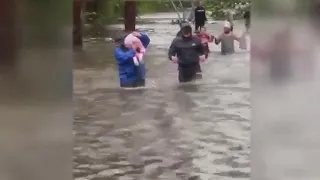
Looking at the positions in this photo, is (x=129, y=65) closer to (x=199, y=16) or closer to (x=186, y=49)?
(x=186, y=49)

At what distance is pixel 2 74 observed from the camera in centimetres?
82

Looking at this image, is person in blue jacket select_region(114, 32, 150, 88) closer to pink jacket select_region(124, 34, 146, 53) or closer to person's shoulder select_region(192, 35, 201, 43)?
pink jacket select_region(124, 34, 146, 53)

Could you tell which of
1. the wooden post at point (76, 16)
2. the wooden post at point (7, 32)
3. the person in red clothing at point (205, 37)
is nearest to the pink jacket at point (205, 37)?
the person in red clothing at point (205, 37)

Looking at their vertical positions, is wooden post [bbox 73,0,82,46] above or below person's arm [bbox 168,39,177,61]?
above

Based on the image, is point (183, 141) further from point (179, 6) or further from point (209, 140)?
point (179, 6)

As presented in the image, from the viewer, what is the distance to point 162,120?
208cm

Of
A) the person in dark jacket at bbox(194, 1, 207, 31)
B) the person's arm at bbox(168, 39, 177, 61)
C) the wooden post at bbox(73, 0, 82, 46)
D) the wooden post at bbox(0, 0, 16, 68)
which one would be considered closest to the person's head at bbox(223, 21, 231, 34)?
the person in dark jacket at bbox(194, 1, 207, 31)

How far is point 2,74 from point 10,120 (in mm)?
68

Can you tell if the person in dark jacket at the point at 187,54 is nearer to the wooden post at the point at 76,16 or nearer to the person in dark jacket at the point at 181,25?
the person in dark jacket at the point at 181,25

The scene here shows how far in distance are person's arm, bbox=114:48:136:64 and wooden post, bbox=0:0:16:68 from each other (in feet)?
5.68

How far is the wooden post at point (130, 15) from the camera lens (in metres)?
1.99

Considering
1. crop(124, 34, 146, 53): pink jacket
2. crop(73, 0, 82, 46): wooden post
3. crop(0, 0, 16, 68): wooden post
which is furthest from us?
crop(124, 34, 146, 53): pink jacket

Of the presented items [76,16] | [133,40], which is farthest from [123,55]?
[76,16]

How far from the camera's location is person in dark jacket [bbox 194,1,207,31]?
2.07 m
